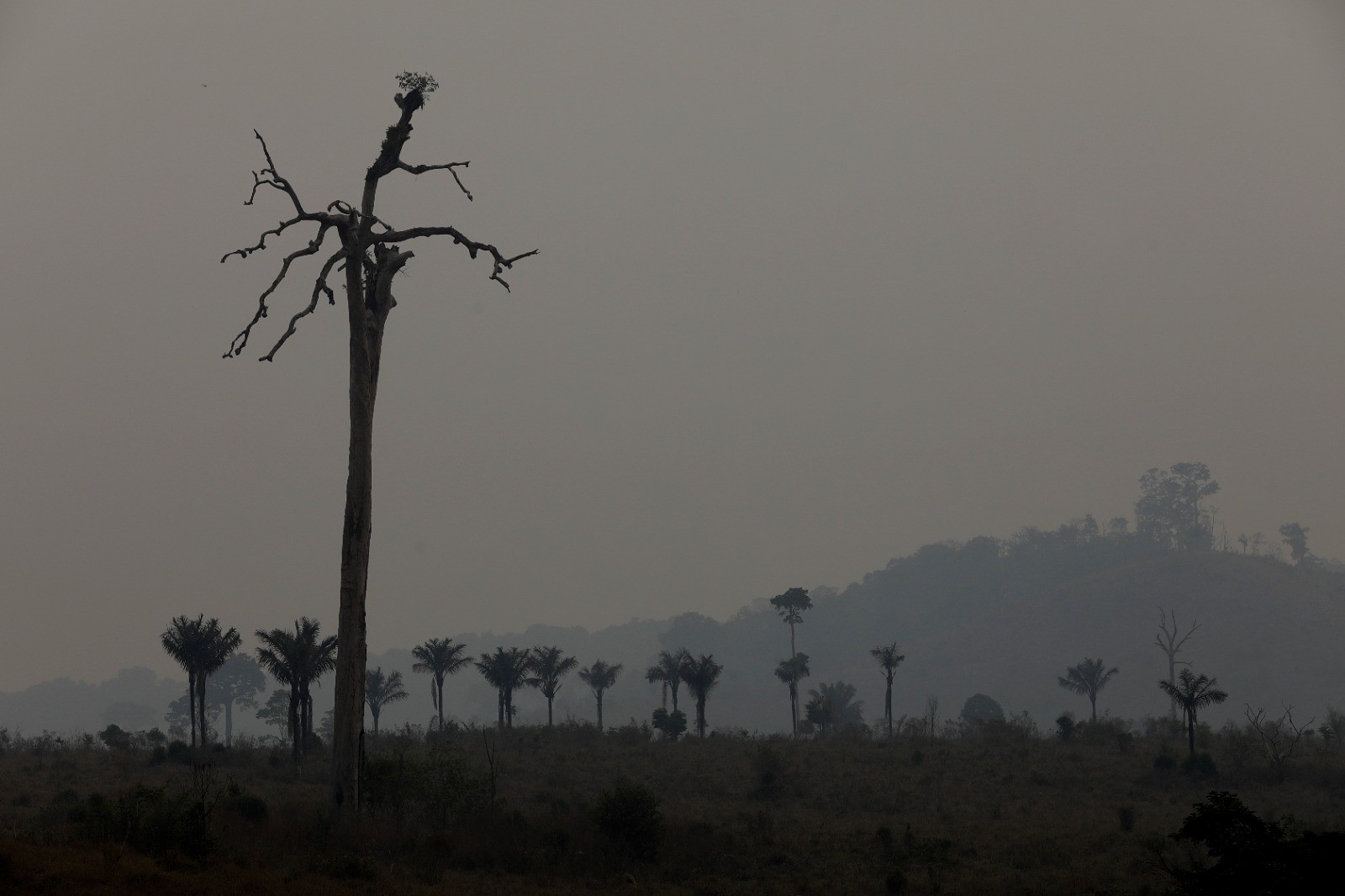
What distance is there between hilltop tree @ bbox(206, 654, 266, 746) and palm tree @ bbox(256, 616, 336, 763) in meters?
109

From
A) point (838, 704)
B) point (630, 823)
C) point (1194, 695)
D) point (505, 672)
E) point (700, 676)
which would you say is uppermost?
point (630, 823)

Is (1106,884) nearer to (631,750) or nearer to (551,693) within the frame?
(631,750)

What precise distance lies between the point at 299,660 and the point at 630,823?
91.2 feet

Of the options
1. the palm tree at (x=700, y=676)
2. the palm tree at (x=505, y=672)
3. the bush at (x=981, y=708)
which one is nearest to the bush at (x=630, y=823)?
the palm tree at (x=505, y=672)

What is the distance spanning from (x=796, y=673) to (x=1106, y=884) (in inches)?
3066

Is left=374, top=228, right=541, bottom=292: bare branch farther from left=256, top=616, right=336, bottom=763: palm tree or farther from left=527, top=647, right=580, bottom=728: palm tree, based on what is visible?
left=527, top=647, right=580, bottom=728: palm tree

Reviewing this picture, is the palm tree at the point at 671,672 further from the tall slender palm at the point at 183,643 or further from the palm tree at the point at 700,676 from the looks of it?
the tall slender palm at the point at 183,643

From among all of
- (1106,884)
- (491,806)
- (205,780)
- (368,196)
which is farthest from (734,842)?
(368,196)

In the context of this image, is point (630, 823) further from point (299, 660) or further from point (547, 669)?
point (547, 669)

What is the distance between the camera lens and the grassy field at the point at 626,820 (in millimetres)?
13867

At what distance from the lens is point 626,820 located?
2005 cm

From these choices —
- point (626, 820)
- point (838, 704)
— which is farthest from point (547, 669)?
point (626, 820)

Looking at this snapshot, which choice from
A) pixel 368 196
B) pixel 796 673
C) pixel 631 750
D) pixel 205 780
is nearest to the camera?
pixel 205 780

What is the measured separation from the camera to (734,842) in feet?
72.1
